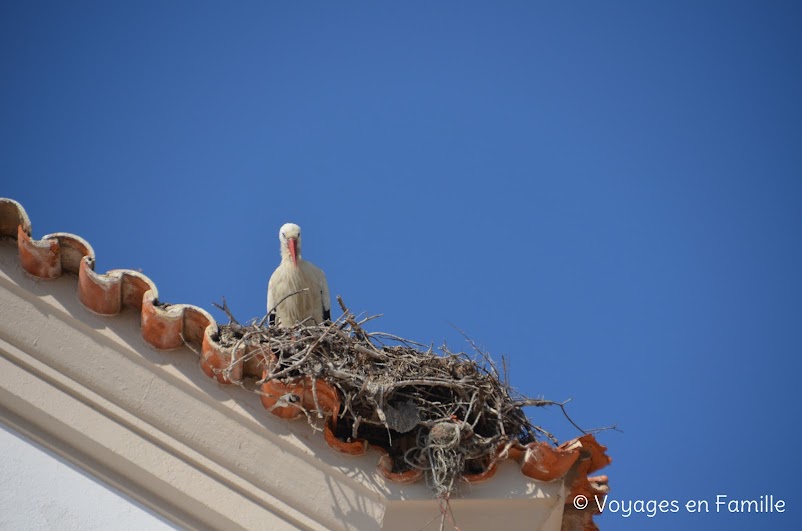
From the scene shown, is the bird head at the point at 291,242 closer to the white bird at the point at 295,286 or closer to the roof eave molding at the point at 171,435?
the white bird at the point at 295,286

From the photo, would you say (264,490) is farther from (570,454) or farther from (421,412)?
(570,454)

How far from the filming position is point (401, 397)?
504 cm

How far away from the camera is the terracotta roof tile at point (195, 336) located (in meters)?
4.79

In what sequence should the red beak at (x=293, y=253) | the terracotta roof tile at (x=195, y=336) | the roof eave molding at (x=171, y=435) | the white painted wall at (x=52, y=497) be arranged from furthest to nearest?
1. the red beak at (x=293, y=253)
2. the terracotta roof tile at (x=195, y=336)
3. the roof eave molding at (x=171, y=435)
4. the white painted wall at (x=52, y=497)

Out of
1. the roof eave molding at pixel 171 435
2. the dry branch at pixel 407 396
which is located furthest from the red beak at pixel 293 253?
the roof eave molding at pixel 171 435

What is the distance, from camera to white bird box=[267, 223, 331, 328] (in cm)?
896

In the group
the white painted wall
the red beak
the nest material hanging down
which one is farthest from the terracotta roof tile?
the red beak

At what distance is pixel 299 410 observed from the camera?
15.8ft

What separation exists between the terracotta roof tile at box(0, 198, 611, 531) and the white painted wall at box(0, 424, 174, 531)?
676 mm

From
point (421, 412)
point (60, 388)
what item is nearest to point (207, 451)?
point (60, 388)

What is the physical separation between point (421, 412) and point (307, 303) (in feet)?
13.3

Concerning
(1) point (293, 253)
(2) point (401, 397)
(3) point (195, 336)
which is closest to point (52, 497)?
(3) point (195, 336)

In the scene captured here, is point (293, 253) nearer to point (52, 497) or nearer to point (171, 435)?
point (171, 435)

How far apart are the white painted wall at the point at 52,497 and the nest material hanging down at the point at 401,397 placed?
27.7 inches
